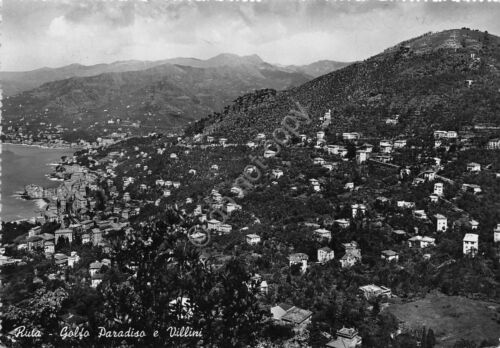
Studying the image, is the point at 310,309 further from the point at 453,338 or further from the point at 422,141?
the point at 422,141

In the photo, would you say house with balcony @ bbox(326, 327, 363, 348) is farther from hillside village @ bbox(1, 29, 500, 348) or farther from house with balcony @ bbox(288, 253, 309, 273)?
house with balcony @ bbox(288, 253, 309, 273)

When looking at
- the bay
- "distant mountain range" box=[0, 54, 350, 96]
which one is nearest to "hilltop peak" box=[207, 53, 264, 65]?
"distant mountain range" box=[0, 54, 350, 96]

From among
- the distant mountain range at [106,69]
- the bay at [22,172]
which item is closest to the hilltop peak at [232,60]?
the distant mountain range at [106,69]

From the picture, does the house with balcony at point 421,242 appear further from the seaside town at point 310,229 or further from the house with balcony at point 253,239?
the house with balcony at point 253,239

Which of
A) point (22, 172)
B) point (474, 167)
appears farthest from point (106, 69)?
point (474, 167)

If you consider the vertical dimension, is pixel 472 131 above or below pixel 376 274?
above

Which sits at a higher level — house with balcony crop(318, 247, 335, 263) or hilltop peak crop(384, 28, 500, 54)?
hilltop peak crop(384, 28, 500, 54)

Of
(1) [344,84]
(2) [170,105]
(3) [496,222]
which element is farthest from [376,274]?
(2) [170,105]
